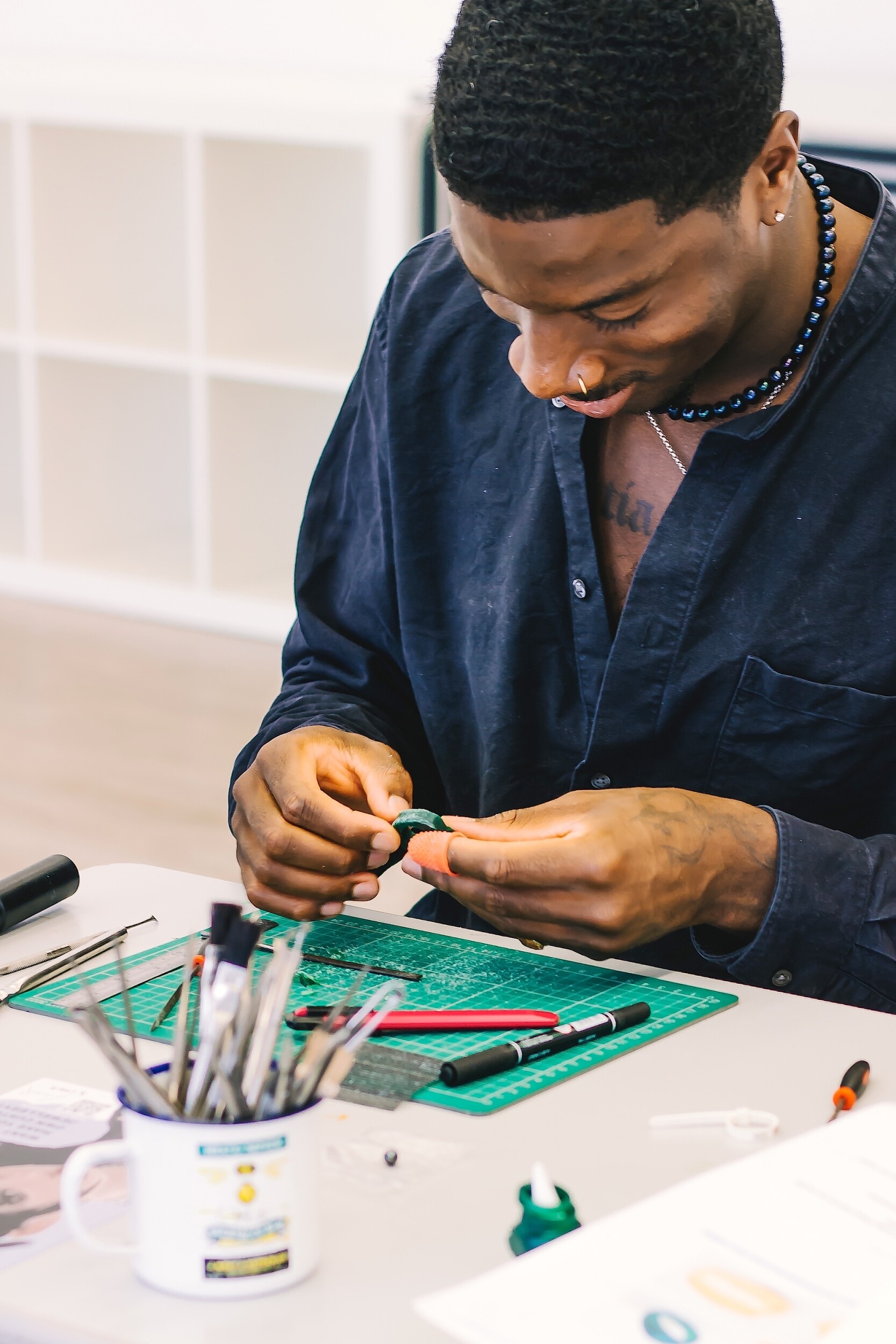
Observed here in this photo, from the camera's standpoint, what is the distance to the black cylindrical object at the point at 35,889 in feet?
4.03

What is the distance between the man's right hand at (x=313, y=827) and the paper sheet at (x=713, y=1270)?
0.47 meters

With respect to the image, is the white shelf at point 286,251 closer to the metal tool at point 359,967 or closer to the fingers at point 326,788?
the fingers at point 326,788

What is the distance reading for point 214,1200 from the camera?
0.74 metres

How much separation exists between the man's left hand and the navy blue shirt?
3cm

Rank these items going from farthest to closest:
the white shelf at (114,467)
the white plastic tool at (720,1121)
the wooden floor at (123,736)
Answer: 1. the white shelf at (114,467)
2. the wooden floor at (123,736)
3. the white plastic tool at (720,1121)

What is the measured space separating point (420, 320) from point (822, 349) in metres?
0.37

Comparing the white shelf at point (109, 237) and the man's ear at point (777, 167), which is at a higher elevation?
the man's ear at point (777, 167)

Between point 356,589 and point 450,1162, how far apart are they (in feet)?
2.33

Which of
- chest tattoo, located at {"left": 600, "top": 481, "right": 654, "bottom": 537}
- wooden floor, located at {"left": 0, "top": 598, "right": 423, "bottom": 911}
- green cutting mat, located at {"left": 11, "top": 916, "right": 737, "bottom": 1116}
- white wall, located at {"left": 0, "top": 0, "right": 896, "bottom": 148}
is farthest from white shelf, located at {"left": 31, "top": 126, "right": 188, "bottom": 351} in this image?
green cutting mat, located at {"left": 11, "top": 916, "right": 737, "bottom": 1116}

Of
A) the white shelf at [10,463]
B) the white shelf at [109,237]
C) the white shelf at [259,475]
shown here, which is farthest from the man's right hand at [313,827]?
the white shelf at [10,463]

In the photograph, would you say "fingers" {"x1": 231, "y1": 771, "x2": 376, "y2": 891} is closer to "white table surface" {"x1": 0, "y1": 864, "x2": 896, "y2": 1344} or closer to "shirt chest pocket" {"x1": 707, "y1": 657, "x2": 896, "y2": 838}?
"white table surface" {"x1": 0, "y1": 864, "x2": 896, "y2": 1344}

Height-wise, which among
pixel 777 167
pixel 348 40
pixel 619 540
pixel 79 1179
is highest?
pixel 348 40

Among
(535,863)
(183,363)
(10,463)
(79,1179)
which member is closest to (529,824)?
(535,863)

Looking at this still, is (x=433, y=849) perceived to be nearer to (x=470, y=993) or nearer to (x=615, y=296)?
(x=470, y=993)
